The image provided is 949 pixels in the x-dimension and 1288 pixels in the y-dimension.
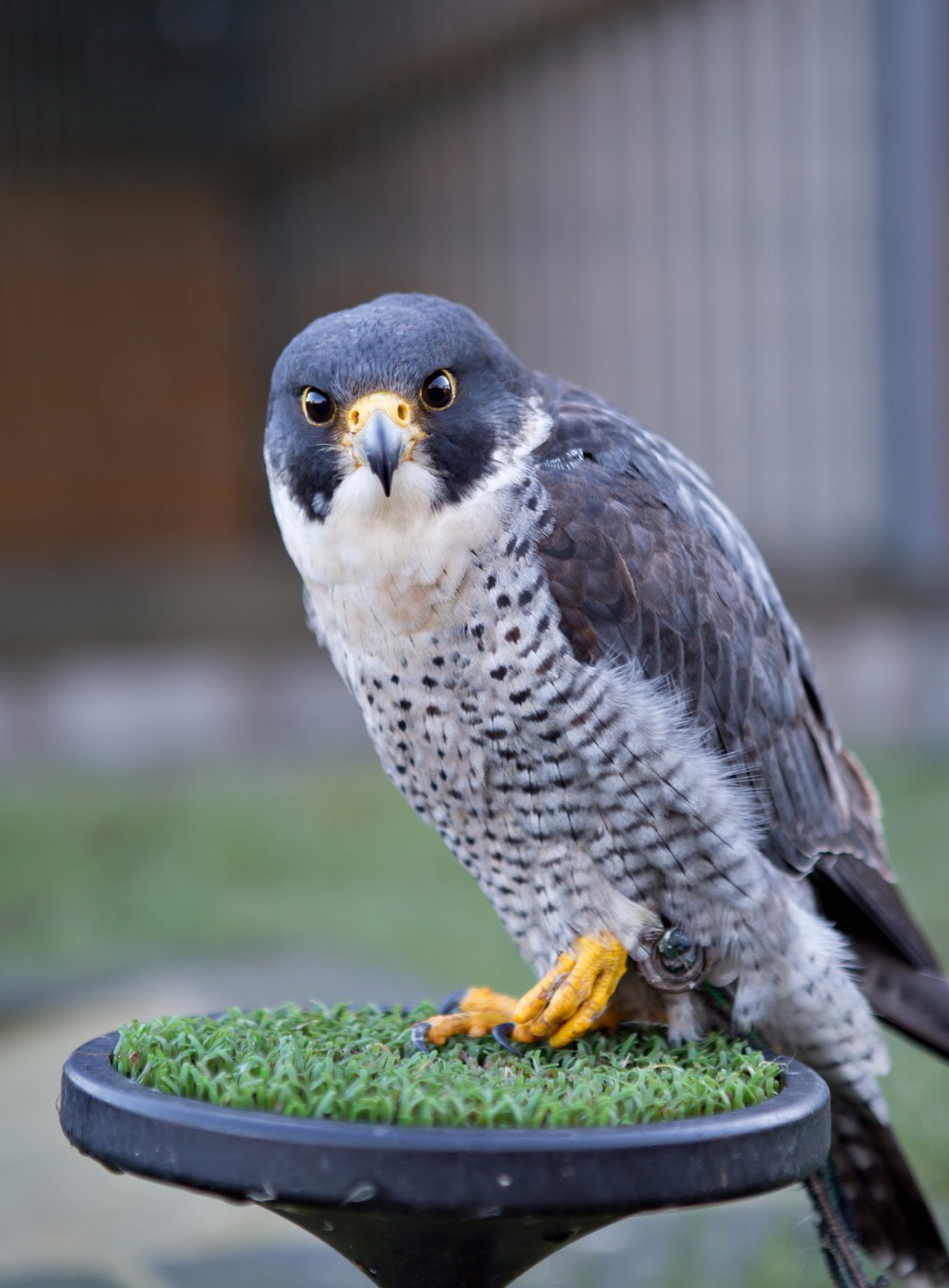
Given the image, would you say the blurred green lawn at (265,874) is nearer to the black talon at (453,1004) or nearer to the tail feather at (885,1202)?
the tail feather at (885,1202)

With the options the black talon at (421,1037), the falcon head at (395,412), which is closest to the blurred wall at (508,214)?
the falcon head at (395,412)

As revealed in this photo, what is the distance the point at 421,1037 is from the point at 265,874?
12.5 feet

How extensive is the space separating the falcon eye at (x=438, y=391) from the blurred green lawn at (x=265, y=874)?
2.28 m

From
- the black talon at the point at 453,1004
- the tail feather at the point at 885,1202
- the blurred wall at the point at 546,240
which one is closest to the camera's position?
the black talon at the point at 453,1004

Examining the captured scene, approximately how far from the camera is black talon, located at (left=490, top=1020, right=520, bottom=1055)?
6.15 feet

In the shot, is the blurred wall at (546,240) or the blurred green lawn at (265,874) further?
the blurred wall at (546,240)

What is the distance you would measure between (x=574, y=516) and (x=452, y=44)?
21.4 feet

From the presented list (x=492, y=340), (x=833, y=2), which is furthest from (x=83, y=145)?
(x=492, y=340)

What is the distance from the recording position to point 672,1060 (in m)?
1.82

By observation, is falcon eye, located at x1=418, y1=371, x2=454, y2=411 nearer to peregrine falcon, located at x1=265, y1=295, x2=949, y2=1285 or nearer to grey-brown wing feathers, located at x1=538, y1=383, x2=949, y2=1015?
peregrine falcon, located at x1=265, y1=295, x2=949, y2=1285

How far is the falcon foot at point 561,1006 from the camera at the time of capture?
1.90 metres

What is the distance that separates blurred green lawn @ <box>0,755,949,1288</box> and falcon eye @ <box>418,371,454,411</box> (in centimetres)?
228

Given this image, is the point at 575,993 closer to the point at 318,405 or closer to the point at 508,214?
the point at 318,405

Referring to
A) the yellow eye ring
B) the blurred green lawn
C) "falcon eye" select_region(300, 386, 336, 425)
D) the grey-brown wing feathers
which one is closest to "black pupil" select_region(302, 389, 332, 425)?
"falcon eye" select_region(300, 386, 336, 425)
